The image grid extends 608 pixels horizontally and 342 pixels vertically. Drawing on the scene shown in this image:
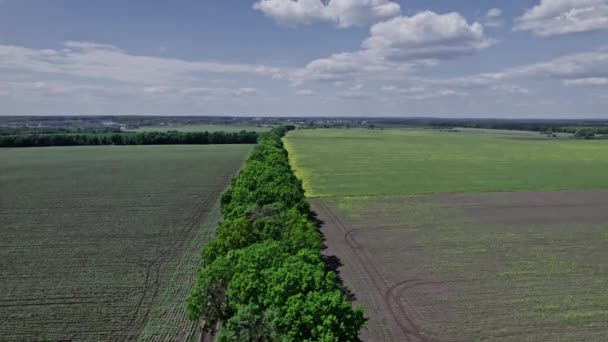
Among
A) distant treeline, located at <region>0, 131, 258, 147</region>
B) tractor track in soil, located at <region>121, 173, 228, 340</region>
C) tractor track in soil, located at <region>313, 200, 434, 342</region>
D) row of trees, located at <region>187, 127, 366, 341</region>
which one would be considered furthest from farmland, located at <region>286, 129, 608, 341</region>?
distant treeline, located at <region>0, 131, 258, 147</region>

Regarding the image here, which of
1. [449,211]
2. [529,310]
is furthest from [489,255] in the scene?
[449,211]

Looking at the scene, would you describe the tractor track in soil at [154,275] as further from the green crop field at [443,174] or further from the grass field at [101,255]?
the green crop field at [443,174]

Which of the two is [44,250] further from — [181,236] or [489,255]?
[489,255]

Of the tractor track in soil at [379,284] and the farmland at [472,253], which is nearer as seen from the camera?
the tractor track in soil at [379,284]

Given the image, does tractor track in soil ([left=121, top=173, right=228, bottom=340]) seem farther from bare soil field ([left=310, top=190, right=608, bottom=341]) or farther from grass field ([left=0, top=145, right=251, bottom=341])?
bare soil field ([left=310, top=190, right=608, bottom=341])

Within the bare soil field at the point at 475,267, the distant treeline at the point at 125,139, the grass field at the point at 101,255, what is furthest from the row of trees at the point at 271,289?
the distant treeline at the point at 125,139

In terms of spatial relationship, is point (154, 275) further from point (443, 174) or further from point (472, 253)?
point (443, 174)
